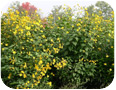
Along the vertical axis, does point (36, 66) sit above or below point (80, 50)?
below

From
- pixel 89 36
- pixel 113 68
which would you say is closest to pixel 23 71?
pixel 89 36

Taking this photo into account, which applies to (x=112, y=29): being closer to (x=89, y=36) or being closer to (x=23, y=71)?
(x=89, y=36)

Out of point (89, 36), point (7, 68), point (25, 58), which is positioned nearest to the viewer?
point (7, 68)

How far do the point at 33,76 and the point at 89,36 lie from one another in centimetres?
144

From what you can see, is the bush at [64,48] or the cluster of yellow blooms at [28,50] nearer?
the cluster of yellow blooms at [28,50]

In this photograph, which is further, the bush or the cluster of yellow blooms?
the bush

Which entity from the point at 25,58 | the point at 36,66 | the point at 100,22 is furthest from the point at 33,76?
the point at 100,22

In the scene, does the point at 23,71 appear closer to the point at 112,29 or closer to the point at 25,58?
the point at 25,58

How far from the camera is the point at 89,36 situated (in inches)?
139

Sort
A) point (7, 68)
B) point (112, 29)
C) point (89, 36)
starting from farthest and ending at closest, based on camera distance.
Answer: point (112, 29) < point (89, 36) < point (7, 68)

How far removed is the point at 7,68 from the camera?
112 inches

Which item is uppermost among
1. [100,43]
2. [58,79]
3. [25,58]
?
[100,43]

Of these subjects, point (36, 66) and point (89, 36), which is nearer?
point (36, 66)

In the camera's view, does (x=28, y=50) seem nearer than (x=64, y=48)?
Yes
